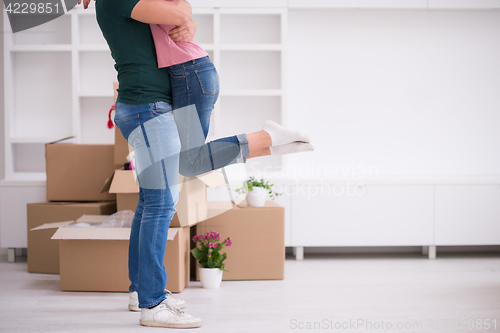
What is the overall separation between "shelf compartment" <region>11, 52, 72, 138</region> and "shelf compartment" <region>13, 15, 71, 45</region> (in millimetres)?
86

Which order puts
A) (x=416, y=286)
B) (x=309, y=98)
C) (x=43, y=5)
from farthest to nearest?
(x=309, y=98) < (x=43, y=5) < (x=416, y=286)

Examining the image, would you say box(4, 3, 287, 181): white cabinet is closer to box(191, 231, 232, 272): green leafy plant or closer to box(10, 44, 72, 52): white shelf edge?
box(10, 44, 72, 52): white shelf edge

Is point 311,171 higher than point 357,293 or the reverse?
higher

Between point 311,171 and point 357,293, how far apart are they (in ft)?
3.98

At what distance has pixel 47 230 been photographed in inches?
90.0

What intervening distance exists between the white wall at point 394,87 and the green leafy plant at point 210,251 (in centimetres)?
113

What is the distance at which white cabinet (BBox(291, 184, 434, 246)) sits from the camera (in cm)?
260

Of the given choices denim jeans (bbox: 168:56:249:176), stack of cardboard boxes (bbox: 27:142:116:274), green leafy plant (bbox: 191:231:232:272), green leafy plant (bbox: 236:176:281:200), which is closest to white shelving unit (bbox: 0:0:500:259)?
stack of cardboard boxes (bbox: 27:142:116:274)

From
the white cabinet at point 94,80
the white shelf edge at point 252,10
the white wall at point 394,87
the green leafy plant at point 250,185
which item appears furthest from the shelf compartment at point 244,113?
the green leafy plant at point 250,185

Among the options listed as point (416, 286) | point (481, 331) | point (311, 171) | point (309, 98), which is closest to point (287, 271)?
point (416, 286)

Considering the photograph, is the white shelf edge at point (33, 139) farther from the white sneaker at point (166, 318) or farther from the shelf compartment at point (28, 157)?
the white sneaker at point (166, 318)

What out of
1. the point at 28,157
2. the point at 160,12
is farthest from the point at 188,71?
the point at 28,157

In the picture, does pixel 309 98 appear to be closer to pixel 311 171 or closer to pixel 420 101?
pixel 311 171

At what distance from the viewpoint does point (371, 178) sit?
2.64 m
